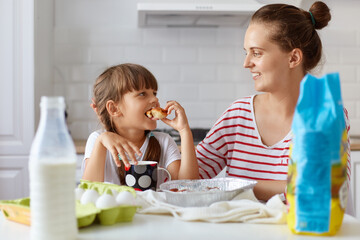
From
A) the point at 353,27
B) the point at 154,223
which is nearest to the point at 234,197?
the point at 154,223

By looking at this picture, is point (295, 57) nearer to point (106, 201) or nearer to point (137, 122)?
point (137, 122)

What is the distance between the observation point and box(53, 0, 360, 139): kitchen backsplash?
3143 mm

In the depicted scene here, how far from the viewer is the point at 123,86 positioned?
68.7 inches

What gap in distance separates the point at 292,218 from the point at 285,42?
3.07 feet

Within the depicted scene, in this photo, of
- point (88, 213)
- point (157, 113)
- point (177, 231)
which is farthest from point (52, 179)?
point (157, 113)

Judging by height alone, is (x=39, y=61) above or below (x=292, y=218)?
above

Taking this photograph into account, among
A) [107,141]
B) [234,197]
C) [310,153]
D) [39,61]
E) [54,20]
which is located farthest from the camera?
[54,20]

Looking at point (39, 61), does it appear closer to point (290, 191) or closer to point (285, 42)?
point (285, 42)

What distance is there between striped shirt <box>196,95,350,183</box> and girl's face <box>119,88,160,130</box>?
0.24 meters

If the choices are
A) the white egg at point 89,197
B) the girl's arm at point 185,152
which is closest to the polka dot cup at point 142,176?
the white egg at point 89,197

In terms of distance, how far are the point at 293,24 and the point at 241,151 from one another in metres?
0.49

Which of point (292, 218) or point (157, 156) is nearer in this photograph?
point (292, 218)

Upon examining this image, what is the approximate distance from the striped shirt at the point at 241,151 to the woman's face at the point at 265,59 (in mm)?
143

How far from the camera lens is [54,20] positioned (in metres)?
3.13
